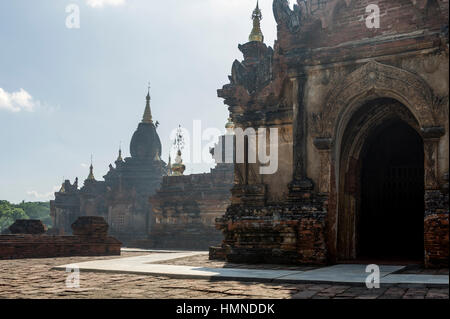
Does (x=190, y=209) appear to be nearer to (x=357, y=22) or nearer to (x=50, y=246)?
(x=50, y=246)

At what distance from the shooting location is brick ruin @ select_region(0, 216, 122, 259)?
14.6 m

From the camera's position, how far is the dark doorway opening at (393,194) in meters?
11.5

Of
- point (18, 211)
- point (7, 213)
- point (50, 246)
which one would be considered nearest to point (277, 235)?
point (50, 246)

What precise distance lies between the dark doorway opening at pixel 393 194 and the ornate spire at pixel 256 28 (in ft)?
29.4

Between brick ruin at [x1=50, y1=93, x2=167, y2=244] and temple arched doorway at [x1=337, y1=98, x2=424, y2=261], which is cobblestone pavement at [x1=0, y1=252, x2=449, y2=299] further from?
brick ruin at [x1=50, y1=93, x2=167, y2=244]

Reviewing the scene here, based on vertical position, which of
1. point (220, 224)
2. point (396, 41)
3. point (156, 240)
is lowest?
point (156, 240)

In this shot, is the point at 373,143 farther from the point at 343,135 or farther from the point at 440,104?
the point at 440,104

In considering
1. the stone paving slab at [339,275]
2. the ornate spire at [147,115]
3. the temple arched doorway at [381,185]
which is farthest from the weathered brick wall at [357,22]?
the ornate spire at [147,115]

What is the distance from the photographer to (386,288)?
6.20 metres

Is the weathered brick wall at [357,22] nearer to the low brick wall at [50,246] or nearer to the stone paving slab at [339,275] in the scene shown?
the stone paving slab at [339,275]

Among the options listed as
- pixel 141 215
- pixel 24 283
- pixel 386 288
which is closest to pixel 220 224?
pixel 24 283

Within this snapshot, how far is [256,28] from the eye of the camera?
20.0 metres

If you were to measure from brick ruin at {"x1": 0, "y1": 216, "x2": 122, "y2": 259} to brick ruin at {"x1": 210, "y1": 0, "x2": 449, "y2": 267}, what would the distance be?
5466mm

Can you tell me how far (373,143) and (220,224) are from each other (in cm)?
389
